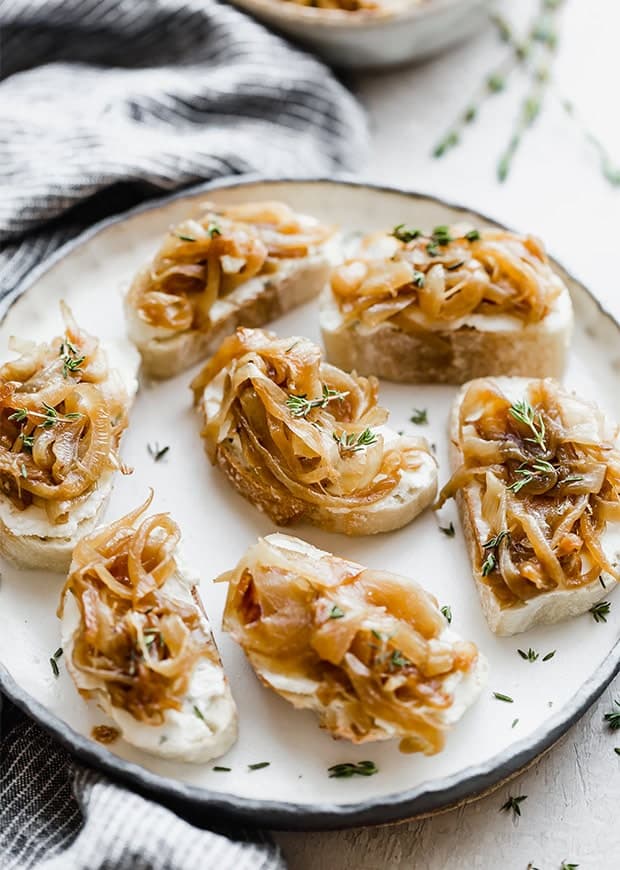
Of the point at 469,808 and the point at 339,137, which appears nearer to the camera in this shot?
the point at 469,808

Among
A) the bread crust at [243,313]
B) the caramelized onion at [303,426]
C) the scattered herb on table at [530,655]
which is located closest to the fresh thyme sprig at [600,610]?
the scattered herb on table at [530,655]

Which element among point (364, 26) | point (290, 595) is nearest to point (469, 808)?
point (290, 595)

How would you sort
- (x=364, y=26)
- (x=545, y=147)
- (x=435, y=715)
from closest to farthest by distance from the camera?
1. (x=435, y=715)
2. (x=364, y=26)
3. (x=545, y=147)

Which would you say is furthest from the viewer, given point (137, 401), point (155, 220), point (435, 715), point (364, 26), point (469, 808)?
point (364, 26)

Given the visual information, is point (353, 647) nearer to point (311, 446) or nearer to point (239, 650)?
point (239, 650)

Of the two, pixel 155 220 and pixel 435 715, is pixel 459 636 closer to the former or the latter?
pixel 435 715

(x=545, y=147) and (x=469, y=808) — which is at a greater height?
(x=545, y=147)

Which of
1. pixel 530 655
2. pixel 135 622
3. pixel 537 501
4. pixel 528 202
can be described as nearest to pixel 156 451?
pixel 135 622
